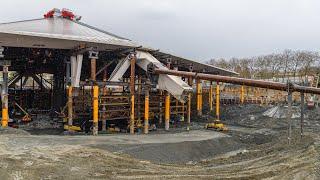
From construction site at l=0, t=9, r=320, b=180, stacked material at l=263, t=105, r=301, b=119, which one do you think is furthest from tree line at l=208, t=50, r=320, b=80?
stacked material at l=263, t=105, r=301, b=119

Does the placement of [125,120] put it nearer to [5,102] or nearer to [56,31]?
[56,31]

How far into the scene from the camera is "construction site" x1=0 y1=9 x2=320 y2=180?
13281 mm

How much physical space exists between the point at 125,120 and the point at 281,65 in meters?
41.8

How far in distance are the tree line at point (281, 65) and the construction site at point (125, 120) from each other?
654 inches

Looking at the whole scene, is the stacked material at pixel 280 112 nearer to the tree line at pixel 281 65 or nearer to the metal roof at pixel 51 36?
the metal roof at pixel 51 36

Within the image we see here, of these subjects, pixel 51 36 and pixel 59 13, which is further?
pixel 59 13

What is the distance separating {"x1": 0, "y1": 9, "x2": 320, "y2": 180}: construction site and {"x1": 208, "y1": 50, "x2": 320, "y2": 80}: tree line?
16610mm

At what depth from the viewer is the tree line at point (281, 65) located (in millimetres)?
60531

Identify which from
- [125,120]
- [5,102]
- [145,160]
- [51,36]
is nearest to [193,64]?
[125,120]

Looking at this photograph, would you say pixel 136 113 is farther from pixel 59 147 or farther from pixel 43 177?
pixel 43 177

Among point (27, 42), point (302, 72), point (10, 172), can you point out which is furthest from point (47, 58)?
point (302, 72)

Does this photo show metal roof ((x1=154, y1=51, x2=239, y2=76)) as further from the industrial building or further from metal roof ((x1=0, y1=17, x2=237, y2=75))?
metal roof ((x1=0, y1=17, x2=237, y2=75))

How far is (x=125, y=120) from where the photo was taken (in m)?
27.8

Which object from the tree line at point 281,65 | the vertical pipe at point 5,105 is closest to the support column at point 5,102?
the vertical pipe at point 5,105
